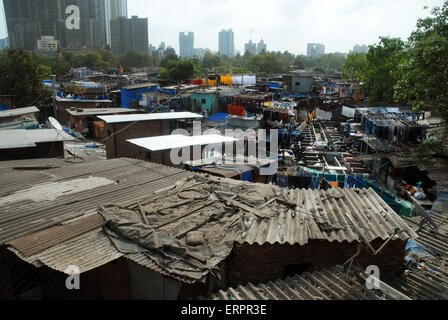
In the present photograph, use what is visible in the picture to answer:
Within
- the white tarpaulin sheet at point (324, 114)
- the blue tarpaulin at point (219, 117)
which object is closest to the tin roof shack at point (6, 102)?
the blue tarpaulin at point (219, 117)

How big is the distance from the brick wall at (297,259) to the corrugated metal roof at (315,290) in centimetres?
79

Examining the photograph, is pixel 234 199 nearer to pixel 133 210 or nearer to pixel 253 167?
pixel 133 210

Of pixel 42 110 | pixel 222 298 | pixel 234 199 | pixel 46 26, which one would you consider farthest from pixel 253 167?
pixel 46 26

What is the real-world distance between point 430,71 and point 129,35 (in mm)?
117499

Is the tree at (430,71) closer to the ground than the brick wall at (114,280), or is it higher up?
higher up

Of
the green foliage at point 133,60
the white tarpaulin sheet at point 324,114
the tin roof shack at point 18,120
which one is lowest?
the white tarpaulin sheet at point 324,114

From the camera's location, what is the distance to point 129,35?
111m

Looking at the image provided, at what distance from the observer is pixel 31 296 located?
234 inches

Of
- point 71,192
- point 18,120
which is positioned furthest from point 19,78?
point 71,192

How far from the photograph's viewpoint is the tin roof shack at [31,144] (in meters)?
11.7

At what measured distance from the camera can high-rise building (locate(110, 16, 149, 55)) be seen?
353 ft

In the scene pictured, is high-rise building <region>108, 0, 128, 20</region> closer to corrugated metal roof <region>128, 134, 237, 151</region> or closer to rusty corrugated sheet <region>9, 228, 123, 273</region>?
corrugated metal roof <region>128, 134, 237, 151</region>

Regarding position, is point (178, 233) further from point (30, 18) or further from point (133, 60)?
point (133, 60)

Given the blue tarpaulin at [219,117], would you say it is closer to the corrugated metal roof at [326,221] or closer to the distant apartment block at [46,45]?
the corrugated metal roof at [326,221]
